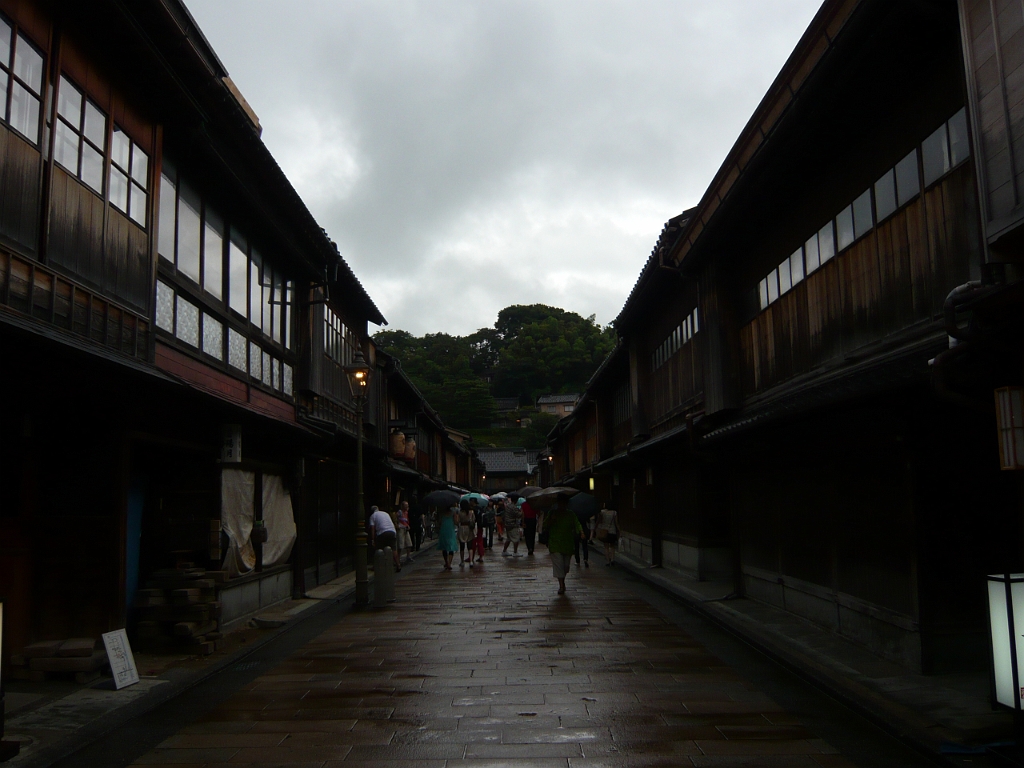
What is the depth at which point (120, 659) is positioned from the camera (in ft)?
29.7

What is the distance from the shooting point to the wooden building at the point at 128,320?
836 centimetres

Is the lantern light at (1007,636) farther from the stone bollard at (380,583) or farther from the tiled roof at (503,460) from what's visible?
the tiled roof at (503,460)

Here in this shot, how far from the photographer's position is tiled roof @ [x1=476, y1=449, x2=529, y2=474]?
9669 cm

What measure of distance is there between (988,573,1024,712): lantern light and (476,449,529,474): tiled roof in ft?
294

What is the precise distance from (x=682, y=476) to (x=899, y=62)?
13.3 m

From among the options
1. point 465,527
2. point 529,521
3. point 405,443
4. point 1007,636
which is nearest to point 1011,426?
point 1007,636

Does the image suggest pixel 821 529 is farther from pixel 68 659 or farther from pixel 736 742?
pixel 68 659

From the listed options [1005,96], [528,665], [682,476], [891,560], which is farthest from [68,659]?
[682,476]

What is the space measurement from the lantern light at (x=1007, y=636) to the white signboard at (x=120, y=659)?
26.9ft

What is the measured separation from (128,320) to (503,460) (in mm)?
88768

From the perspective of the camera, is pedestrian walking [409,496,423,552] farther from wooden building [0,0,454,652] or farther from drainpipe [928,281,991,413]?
drainpipe [928,281,991,413]

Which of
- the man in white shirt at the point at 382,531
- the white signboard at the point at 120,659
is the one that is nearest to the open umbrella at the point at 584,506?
the man in white shirt at the point at 382,531

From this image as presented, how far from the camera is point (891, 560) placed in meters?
9.55

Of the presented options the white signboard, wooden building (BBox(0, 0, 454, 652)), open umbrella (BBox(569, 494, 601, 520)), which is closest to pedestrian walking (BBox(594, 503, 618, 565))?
open umbrella (BBox(569, 494, 601, 520))
